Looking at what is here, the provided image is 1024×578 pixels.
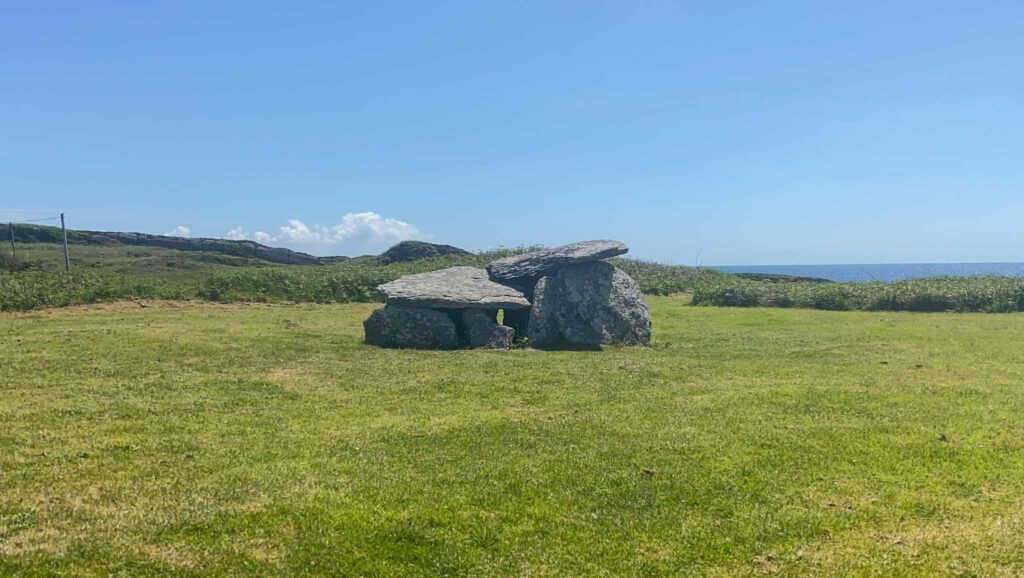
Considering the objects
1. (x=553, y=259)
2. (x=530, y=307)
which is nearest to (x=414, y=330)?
(x=530, y=307)

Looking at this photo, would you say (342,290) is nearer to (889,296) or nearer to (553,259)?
(553,259)

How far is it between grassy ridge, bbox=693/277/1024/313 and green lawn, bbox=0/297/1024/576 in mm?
14843

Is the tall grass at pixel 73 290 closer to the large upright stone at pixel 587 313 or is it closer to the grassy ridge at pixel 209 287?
the grassy ridge at pixel 209 287

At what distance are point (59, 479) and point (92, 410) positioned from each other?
2864mm

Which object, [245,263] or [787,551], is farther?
[245,263]

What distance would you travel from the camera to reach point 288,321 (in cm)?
2000

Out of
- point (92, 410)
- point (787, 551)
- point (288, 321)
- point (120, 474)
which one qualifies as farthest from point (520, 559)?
point (288, 321)

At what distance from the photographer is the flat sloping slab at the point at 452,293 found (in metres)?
16.1

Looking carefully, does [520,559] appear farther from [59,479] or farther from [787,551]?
[59,479]

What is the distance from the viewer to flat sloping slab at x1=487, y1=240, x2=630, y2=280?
1764cm

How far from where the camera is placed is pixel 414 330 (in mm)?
15867

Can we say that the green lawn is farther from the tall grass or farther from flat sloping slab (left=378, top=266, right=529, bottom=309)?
the tall grass

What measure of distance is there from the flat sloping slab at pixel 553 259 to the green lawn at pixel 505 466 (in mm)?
4662

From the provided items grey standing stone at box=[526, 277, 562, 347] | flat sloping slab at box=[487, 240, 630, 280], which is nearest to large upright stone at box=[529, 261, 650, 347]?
grey standing stone at box=[526, 277, 562, 347]
